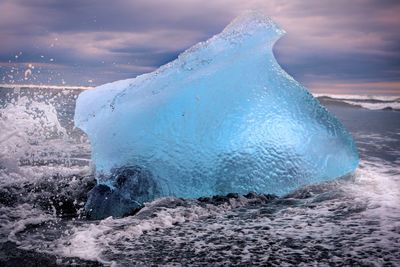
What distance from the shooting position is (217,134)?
13.2 ft

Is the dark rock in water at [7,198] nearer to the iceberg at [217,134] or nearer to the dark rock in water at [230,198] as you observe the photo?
the iceberg at [217,134]

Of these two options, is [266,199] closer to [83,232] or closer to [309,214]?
[309,214]

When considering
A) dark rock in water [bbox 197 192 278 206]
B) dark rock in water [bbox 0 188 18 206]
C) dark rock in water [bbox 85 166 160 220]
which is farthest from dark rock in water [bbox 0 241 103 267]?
dark rock in water [bbox 197 192 278 206]

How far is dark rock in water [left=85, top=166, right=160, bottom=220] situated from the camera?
11.6 feet

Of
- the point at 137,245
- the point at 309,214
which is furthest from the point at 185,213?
the point at 309,214

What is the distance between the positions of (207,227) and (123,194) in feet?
3.43

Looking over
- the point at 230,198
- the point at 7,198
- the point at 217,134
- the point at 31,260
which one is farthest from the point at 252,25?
the point at 31,260

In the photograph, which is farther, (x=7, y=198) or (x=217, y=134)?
(x=217, y=134)

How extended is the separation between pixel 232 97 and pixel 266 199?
1.17m

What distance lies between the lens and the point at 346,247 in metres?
2.62

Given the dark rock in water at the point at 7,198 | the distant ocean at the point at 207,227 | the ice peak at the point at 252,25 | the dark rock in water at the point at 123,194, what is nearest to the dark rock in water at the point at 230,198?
the distant ocean at the point at 207,227

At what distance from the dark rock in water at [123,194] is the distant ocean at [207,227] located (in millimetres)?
139

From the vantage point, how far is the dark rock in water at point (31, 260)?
2.36 m

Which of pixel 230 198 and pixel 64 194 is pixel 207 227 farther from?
pixel 64 194
